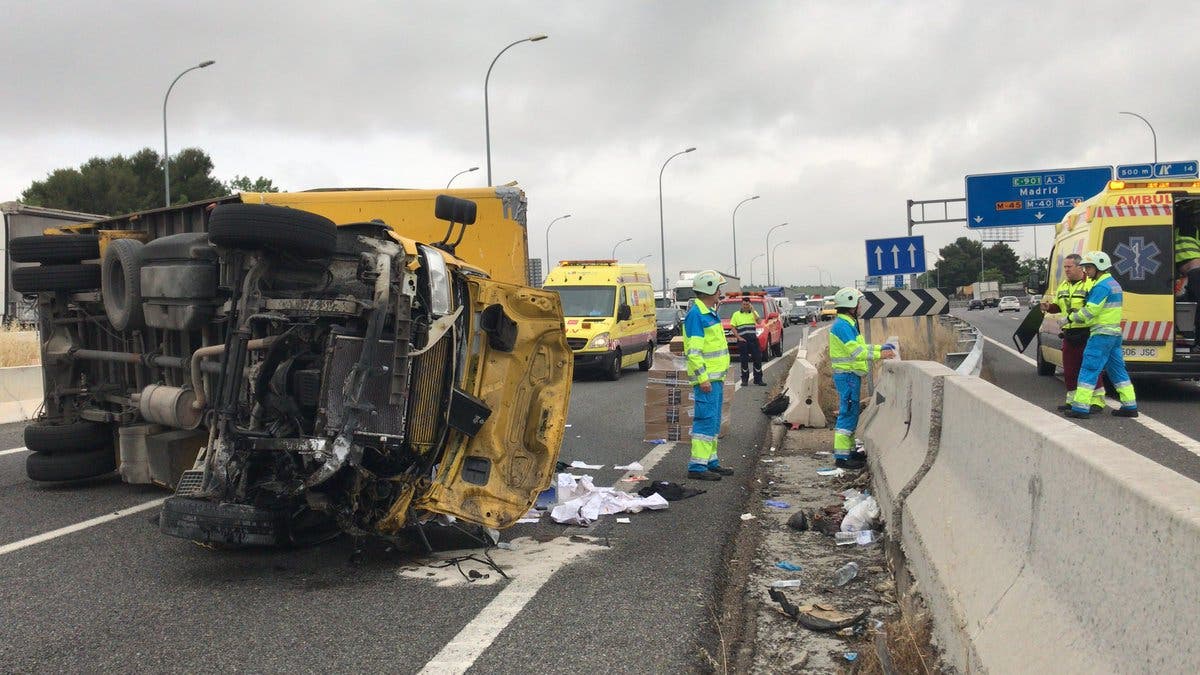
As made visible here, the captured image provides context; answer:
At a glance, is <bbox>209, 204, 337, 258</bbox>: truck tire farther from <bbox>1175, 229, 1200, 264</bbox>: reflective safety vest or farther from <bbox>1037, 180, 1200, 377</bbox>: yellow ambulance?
<bbox>1175, 229, 1200, 264</bbox>: reflective safety vest

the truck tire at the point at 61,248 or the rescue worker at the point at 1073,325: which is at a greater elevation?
the truck tire at the point at 61,248

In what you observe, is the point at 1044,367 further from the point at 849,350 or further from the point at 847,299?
the point at 849,350

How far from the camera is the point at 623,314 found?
18453 millimetres

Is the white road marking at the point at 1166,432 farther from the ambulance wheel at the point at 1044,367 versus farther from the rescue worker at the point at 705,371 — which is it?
the rescue worker at the point at 705,371

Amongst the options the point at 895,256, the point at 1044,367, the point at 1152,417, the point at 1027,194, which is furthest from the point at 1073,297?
the point at 1027,194

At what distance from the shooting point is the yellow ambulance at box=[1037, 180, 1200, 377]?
39.9 feet

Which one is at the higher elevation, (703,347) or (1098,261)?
(1098,261)

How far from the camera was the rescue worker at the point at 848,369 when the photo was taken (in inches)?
340

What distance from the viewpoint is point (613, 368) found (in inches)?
711

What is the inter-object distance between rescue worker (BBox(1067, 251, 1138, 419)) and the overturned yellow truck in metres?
6.84

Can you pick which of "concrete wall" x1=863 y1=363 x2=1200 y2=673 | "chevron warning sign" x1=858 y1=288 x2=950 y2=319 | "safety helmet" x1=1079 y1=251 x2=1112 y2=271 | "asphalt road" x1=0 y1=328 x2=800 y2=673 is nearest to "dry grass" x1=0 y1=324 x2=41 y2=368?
"asphalt road" x1=0 y1=328 x2=800 y2=673

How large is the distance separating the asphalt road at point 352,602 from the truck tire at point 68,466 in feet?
1.78

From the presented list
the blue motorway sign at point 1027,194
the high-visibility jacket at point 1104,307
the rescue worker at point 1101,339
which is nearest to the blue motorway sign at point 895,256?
the rescue worker at point 1101,339

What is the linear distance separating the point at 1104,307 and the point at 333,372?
8651mm
